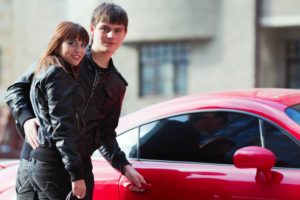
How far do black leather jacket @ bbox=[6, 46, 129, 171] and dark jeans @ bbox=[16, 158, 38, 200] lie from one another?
0.24 m

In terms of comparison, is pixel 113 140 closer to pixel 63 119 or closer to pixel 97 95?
pixel 97 95

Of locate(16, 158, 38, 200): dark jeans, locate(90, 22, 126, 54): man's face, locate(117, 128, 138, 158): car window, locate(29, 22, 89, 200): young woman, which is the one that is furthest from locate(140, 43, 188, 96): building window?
locate(29, 22, 89, 200): young woman

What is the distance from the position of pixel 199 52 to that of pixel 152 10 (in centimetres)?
172

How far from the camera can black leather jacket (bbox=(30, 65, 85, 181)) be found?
3770 mm

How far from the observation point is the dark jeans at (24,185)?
4059 millimetres

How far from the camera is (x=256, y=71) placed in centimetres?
1998

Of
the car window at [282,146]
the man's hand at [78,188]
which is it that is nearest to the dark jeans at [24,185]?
the man's hand at [78,188]

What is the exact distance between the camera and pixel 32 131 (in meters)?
4.02

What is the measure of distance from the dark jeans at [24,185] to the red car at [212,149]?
0.50m

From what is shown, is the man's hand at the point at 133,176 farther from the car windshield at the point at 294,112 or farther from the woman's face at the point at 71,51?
the car windshield at the point at 294,112

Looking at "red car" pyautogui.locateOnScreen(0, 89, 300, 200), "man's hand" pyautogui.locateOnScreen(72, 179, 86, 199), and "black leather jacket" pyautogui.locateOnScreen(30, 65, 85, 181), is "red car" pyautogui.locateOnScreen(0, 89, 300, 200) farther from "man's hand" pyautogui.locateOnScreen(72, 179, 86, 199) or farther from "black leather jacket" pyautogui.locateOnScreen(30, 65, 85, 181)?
"black leather jacket" pyautogui.locateOnScreen(30, 65, 85, 181)

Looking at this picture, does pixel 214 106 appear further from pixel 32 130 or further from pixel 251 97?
pixel 32 130

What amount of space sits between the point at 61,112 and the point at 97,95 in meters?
0.44

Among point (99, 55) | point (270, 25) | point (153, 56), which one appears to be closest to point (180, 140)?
point (99, 55)
